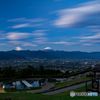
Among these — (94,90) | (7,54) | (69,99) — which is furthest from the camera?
(7,54)

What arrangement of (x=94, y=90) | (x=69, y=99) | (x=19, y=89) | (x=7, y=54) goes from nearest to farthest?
(x=69, y=99)
(x=94, y=90)
(x=19, y=89)
(x=7, y=54)

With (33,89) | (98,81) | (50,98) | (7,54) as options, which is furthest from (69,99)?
(7,54)

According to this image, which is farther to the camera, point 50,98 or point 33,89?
point 33,89

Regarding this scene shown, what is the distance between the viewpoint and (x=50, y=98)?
9.96m

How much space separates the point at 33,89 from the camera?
1338cm

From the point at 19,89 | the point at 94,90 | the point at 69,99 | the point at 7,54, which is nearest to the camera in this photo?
the point at 69,99

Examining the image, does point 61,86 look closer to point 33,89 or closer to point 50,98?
point 33,89

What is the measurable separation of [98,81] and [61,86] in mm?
2232

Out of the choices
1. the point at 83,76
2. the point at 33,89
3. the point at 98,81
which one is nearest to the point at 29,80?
the point at 33,89

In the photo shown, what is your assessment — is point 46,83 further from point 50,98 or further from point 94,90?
point 50,98

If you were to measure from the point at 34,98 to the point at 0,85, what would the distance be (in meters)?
3.64

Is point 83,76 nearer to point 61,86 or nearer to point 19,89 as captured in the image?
point 61,86

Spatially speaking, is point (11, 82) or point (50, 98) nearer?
point (50, 98)

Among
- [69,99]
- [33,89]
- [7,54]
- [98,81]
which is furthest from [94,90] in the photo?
[7,54]
